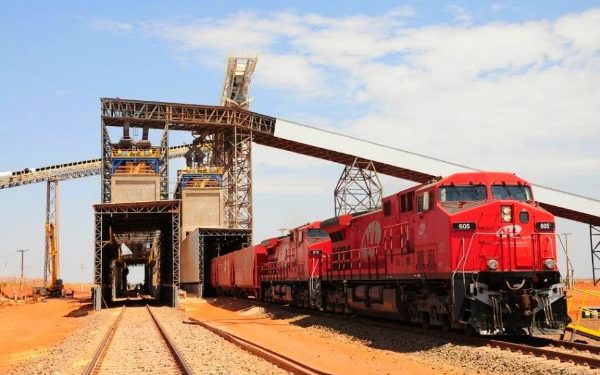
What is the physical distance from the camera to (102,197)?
57719 millimetres

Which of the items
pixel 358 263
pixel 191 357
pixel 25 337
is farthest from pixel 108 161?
pixel 191 357

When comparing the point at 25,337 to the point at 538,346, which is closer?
the point at 538,346

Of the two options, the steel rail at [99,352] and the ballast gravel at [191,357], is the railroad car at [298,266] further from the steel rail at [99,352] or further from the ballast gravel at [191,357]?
the steel rail at [99,352]

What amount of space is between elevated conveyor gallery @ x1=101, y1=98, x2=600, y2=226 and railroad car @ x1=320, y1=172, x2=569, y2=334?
128 feet

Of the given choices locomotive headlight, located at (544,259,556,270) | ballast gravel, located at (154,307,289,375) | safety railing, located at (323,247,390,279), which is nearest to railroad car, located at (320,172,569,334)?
locomotive headlight, located at (544,259,556,270)

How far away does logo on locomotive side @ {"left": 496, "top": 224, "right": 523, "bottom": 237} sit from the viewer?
14.3m

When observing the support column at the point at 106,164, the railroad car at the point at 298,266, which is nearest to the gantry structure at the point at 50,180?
the support column at the point at 106,164

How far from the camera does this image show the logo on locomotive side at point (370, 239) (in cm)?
1934

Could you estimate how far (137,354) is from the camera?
51.7 ft

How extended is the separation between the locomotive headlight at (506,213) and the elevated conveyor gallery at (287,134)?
137 feet

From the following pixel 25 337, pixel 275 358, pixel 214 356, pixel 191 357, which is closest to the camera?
pixel 275 358

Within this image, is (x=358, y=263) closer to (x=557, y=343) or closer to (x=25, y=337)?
(x=557, y=343)

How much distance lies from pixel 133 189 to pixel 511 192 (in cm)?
4718

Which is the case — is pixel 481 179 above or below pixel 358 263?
above
